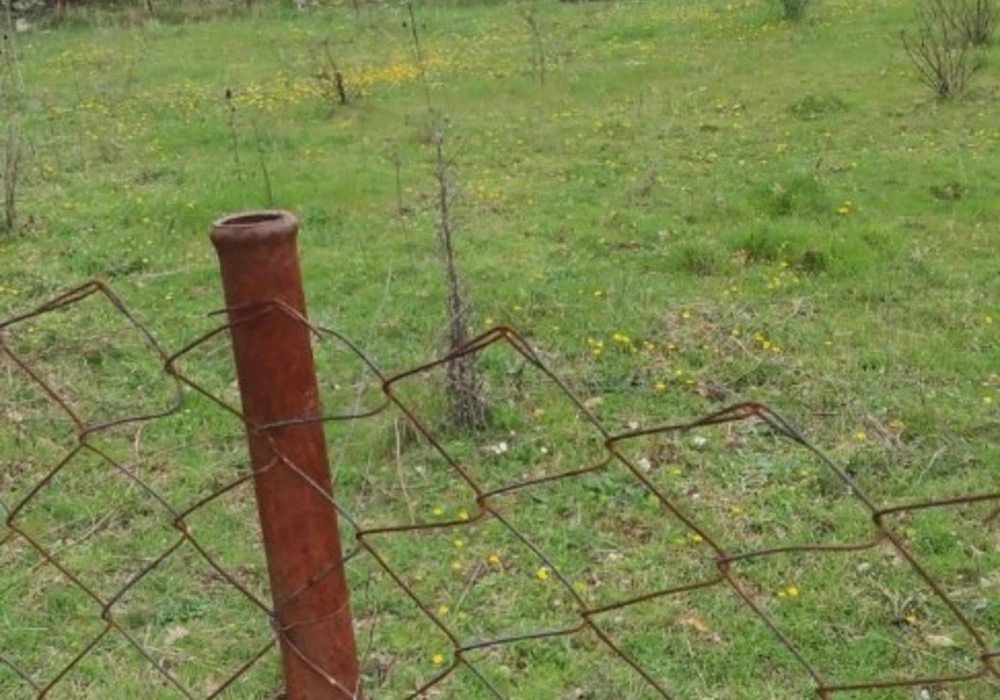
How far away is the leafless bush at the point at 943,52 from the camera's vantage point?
8750 millimetres

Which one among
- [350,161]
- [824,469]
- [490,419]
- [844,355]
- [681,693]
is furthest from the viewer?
[350,161]

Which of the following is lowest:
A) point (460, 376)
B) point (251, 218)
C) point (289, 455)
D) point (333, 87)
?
point (460, 376)

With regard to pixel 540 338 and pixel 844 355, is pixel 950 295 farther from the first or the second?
pixel 540 338

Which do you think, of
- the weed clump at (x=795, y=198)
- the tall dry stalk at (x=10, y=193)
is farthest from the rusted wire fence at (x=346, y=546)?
the weed clump at (x=795, y=198)

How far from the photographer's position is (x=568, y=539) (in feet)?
12.0

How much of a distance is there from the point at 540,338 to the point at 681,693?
2.30 meters

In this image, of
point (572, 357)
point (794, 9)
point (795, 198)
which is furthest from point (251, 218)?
point (794, 9)

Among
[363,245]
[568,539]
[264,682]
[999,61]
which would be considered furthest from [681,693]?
[999,61]

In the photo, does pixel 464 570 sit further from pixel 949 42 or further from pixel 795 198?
pixel 949 42

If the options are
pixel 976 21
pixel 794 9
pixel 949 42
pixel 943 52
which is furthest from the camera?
pixel 794 9

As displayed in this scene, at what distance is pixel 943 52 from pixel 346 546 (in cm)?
725

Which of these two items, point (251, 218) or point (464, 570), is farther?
point (464, 570)

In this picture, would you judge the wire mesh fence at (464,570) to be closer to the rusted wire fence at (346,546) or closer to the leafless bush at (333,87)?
the rusted wire fence at (346,546)

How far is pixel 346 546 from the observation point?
11.9 feet
